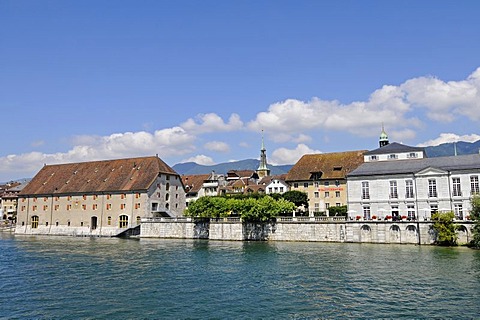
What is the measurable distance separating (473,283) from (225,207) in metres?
38.3

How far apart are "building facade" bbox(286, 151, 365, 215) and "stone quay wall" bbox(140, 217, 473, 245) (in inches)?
528

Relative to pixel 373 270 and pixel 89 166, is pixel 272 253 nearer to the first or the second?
pixel 373 270

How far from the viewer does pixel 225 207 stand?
Answer: 61375 millimetres

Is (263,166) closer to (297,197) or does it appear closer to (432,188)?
(297,197)

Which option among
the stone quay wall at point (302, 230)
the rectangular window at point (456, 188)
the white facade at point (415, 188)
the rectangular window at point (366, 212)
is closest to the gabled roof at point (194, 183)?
the stone quay wall at point (302, 230)

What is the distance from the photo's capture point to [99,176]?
80.2 meters

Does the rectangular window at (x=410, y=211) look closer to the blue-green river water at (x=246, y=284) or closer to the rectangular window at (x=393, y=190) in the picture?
the rectangular window at (x=393, y=190)

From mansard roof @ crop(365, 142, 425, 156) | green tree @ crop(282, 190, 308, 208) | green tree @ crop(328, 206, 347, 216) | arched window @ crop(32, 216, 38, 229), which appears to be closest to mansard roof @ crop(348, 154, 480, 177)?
mansard roof @ crop(365, 142, 425, 156)

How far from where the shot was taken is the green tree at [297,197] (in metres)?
70.2

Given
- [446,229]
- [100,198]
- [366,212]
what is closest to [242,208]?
[366,212]

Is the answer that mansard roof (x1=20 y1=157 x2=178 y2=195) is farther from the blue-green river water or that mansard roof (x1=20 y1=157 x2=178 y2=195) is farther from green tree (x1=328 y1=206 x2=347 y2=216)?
green tree (x1=328 y1=206 x2=347 y2=216)

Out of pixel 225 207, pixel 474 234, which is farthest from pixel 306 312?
pixel 225 207

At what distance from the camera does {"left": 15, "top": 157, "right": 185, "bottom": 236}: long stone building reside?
240 ft

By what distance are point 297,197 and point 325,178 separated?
19.4 feet
